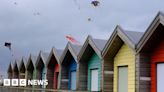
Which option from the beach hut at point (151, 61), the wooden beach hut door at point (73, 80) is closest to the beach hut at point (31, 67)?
the wooden beach hut door at point (73, 80)

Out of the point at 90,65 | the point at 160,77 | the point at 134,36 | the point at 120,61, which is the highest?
the point at 134,36

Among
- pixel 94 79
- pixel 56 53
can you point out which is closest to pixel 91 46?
pixel 94 79

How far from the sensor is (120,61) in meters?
18.1

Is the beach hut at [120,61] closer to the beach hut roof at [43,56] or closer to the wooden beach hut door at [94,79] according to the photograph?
the wooden beach hut door at [94,79]

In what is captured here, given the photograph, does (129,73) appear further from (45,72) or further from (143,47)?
(45,72)

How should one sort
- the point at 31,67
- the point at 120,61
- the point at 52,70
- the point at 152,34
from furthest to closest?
the point at 31,67 → the point at 52,70 → the point at 120,61 → the point at 152,34

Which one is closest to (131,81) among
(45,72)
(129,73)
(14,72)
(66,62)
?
(129,73)

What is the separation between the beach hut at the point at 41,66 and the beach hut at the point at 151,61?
11.7m

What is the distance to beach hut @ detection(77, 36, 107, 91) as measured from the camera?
63.7 feet

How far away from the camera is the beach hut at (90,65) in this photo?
19422 millimetres

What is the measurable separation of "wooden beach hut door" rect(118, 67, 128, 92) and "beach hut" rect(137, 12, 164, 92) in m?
2.05

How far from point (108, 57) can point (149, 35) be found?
13.3ft

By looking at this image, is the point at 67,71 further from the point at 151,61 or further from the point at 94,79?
the point at 151,61

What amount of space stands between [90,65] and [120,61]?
2.95 m
